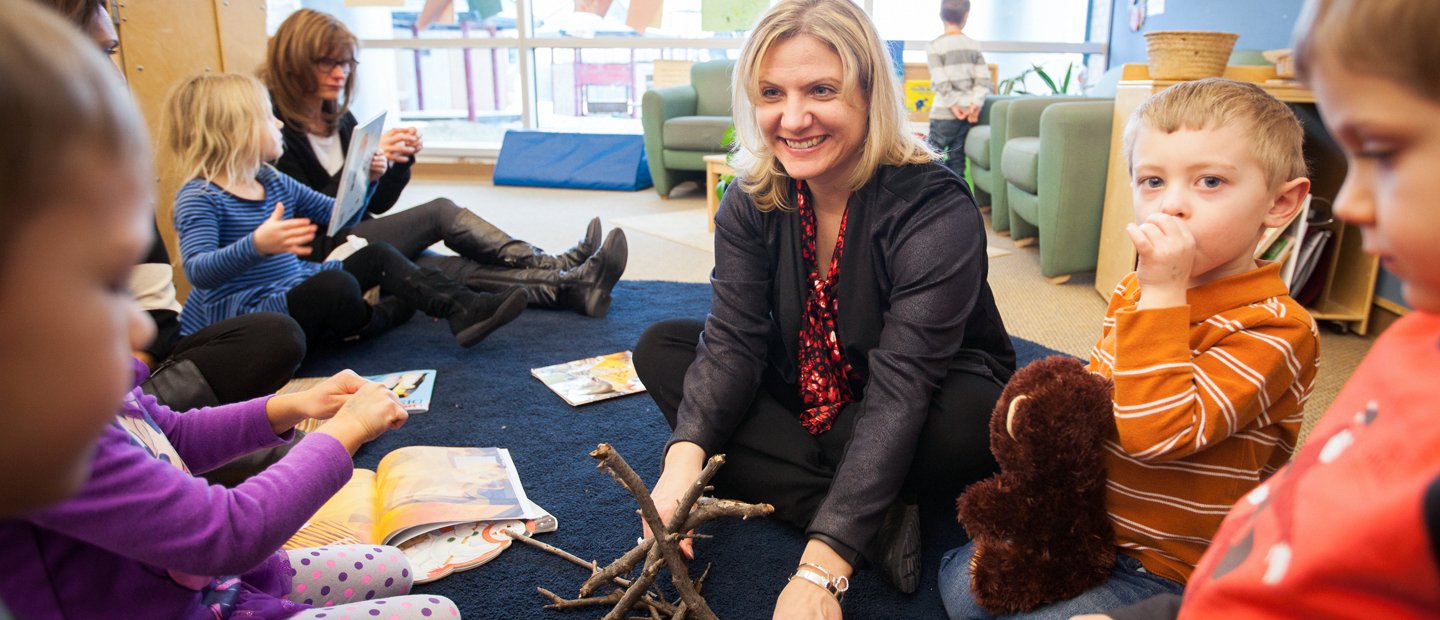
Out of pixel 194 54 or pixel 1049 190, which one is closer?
pixel 194 54

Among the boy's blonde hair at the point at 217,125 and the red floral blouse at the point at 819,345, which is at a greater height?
the boy's blonde hair at the point at 217,125

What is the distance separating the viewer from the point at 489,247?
2.69 metres

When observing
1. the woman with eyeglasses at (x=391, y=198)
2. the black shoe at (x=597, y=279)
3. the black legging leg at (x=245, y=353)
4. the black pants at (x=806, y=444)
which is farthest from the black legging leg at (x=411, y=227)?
the black pants at (x=806, y=444)

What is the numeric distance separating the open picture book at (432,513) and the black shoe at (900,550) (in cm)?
49

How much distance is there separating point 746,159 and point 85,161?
1142 millimetres

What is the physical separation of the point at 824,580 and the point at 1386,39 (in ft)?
2.62

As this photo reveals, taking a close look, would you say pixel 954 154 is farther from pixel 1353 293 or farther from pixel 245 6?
pixel 245 6

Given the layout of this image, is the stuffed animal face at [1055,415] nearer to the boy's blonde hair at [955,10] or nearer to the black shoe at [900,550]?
the black shoe at [900,550]

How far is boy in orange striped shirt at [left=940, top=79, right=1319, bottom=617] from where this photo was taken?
0.88 meters

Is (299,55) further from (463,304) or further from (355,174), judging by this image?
(463,304)

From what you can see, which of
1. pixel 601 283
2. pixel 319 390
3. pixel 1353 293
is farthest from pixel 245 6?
pixel 1353 293

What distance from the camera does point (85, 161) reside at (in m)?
0.35

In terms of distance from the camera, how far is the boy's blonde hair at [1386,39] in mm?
396

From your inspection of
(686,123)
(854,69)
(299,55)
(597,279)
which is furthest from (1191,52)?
(686,123)
